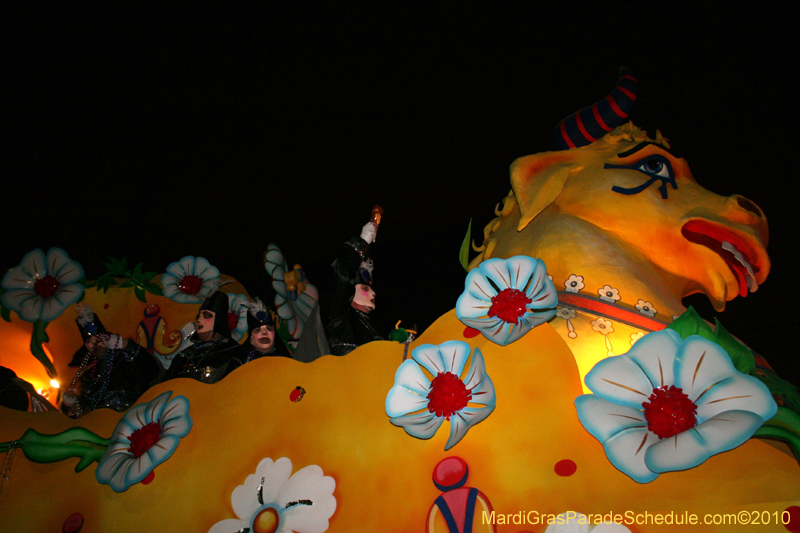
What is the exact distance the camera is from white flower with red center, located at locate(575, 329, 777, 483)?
106 cm

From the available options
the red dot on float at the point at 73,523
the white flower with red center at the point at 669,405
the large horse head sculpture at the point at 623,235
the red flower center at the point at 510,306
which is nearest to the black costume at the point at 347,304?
the large horse head sculpture at the point at 623,235

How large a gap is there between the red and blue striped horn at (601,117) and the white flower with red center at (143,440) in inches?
76.5

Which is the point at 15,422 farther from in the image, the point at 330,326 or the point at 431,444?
the point at 431,444

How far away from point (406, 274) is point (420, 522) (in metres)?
2.80

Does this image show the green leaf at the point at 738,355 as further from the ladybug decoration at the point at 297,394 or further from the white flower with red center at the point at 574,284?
the ladybug decoration at the point at 297,394

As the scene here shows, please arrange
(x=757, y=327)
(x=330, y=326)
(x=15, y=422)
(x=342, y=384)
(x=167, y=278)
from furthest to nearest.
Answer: (x=757, y=327) → (x=167, y=278) → (x=330, y=326) → (x=15, y=422) → (x=342, y=384)

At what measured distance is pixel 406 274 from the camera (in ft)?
13.4

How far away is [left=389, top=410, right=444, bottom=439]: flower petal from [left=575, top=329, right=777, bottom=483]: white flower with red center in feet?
1.25

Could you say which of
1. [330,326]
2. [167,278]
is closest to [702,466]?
[330,326]

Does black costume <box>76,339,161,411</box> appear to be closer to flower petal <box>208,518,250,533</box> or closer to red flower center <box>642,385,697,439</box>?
flower petal <box>208,518,250,533</box>

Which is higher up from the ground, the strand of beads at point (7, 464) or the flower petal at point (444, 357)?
the flower petal at point (444, 357)

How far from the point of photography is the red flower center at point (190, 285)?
3.20 meters

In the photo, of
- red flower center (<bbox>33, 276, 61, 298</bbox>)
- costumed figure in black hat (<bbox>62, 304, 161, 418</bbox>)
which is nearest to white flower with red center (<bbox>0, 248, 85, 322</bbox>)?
red flower center (<bbox>33, 276, 61, 298</bbox>)

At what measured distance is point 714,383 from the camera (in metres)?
1.13
